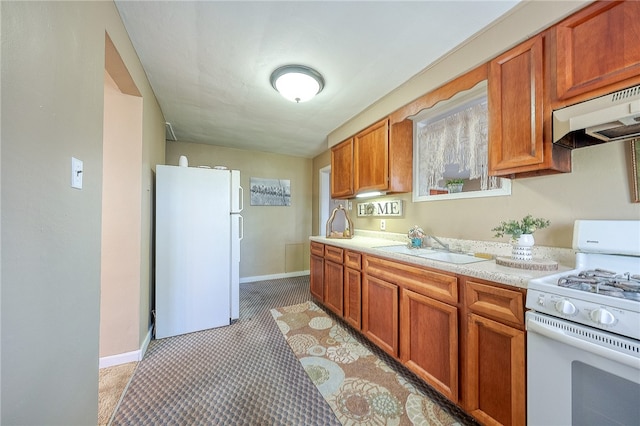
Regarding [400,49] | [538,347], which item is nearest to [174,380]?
[538,347]

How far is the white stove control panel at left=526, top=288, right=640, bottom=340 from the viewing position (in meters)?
0.76

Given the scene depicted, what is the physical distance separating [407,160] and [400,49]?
1.01 meters

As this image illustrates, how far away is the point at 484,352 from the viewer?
1.22 m

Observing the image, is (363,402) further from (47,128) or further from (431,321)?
(47,128)

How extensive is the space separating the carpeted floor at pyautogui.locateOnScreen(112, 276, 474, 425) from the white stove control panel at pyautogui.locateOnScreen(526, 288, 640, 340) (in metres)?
0.93

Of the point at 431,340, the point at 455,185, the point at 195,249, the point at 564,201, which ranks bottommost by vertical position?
the point at 431,340

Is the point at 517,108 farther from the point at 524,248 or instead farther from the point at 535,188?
the point at 524,248

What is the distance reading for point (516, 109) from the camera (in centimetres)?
140

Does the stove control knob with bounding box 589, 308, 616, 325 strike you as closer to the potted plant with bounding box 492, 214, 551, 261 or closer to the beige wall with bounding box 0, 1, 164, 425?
the potted plant with bounding box 492, 214, 551, 261

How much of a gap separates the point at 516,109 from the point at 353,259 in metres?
1.62

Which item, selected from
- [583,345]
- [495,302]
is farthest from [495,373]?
[583,345]

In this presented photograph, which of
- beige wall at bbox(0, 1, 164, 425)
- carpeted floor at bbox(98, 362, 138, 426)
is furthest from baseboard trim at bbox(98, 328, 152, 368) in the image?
beige wall at bbox(0, 1, 164, 425)

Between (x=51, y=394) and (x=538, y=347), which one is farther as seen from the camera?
(x=538, y=347)

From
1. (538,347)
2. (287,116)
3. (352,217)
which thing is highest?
(287,116)
